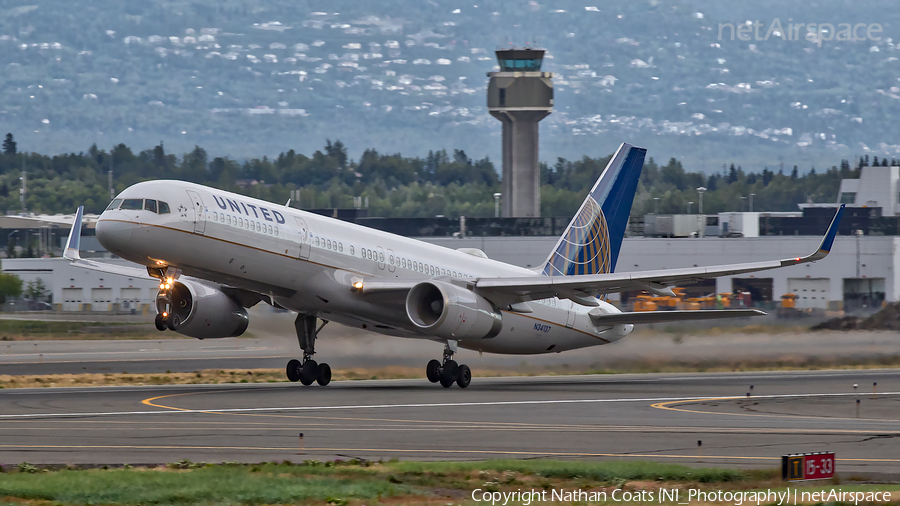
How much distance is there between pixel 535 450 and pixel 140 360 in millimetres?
35771

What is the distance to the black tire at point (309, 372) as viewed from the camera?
35.7 metres

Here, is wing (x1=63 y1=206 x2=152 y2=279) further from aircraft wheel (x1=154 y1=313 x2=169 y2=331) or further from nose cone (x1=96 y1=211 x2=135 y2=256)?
nose cone (x1=96 y1=211 x2=135 y2=256)

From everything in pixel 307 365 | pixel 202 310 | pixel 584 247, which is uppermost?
pixel 584 247

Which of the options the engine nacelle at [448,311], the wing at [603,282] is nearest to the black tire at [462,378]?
the engine nacelle at [448,311]

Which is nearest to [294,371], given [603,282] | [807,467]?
[603,282]

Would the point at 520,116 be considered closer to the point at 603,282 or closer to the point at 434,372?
the point at 434,372

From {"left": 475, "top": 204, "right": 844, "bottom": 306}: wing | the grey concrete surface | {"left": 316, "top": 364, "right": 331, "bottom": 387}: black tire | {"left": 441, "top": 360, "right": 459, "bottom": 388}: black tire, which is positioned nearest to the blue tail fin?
the grey concrete surface

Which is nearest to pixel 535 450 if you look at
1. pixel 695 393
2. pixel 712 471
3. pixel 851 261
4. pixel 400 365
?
pixel 712 471

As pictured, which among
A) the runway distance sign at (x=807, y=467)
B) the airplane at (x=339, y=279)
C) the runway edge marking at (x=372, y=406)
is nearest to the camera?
the runway distance sign at (x=807, y=467)

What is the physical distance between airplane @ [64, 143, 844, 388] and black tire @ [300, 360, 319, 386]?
0.05 metres

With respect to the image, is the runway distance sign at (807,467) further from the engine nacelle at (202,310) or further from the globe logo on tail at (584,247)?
the globe logo on tail at (584,247)

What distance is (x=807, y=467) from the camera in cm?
1595

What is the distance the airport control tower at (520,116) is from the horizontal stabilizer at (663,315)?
10006 cm

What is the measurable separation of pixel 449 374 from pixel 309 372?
4695 mm
